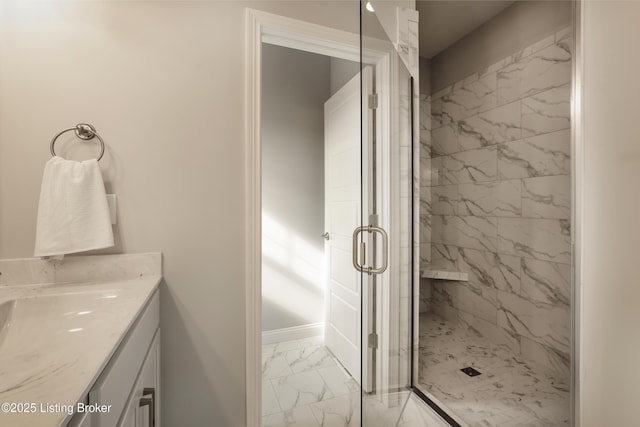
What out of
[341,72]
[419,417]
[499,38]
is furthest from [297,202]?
[499,38]

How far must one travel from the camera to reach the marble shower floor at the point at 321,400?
1.43 metres

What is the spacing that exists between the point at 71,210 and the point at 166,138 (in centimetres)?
45

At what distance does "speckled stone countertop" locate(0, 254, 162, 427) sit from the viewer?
415 millimetres

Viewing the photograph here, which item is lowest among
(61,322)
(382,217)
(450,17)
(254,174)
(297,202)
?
(61,322)

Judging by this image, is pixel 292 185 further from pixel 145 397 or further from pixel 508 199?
pixel 145 397

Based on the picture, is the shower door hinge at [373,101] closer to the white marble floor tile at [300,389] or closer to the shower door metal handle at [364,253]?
the shower door metal handle at [364,253]

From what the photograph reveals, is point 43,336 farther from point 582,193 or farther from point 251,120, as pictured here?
point 582,193

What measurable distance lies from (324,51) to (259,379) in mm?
1717

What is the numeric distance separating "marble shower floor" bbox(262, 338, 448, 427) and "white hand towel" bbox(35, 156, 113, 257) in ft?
4.09

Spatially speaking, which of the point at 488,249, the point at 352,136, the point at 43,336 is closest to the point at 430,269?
the point at 488,249

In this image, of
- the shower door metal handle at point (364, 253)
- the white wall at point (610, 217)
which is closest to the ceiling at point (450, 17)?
the white wall at point (610, 217)

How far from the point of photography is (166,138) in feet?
4.09

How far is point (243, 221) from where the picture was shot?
4.48ft

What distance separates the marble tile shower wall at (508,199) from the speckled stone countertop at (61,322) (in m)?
2.03
